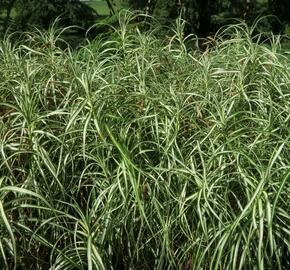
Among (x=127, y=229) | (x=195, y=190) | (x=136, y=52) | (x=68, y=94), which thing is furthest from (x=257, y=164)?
(x=136, y=52)

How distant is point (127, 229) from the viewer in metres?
2.10

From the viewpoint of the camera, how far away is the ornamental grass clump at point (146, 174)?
193 cm

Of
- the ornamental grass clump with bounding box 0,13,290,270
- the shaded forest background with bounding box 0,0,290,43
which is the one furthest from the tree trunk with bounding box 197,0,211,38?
the ornamental grass clump with bounding box 0,13,290,270

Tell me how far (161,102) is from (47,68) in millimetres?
750

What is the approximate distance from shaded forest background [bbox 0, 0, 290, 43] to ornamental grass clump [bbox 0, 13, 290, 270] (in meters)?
5.91

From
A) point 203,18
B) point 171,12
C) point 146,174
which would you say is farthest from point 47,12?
point 146,174

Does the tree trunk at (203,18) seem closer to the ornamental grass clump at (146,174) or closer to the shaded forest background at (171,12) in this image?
the shaded forest background at (171,12)

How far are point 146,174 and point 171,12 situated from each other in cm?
715

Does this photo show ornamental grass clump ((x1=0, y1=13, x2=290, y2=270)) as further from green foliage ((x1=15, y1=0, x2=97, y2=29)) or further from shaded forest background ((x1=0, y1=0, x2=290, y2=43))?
green foliage ((x1=15, y1=0, x2=97, y2=29))

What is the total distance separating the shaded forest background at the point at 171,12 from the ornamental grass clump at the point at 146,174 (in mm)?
5914

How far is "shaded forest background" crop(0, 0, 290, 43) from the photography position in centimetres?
887

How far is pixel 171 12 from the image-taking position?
29.3 ft

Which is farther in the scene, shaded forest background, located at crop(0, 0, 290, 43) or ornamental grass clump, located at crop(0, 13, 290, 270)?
shaded forest background, located at crop(0, 0, 290, 43)

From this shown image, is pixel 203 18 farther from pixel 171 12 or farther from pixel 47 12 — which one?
pixel 47 12
